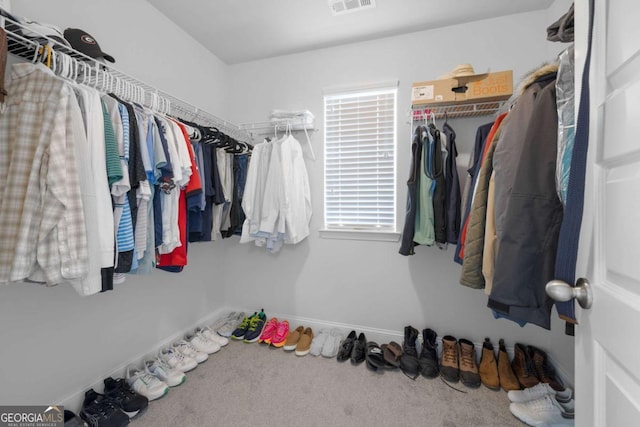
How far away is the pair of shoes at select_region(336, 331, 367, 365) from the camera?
6.16ft

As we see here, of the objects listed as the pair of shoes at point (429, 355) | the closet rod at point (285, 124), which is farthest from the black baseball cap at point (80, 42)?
the pair of shoes at point (429, 355)

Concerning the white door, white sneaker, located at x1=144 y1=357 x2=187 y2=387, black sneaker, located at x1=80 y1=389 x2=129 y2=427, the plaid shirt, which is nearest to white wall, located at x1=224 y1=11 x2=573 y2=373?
white sneaker, located at x1=144 y1=357 x2=187 y2=387

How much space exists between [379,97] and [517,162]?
1.38 m

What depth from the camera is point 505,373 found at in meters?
1.65

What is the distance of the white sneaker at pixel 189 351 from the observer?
72.6 inches

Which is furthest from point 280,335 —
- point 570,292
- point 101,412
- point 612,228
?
point 612,228

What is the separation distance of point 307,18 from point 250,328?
252cm

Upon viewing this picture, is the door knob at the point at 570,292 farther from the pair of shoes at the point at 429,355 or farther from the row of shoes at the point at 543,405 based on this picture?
the pair of shoes at the point at 429,355

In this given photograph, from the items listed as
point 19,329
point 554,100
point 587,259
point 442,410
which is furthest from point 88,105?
point 442,410

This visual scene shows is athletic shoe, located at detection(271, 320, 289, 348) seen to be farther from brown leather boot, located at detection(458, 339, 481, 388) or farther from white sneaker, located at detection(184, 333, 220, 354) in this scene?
brown leather boot, located at detection(458, 339, 481, 388)

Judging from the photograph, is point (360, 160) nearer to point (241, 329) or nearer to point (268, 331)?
point (268, 331)

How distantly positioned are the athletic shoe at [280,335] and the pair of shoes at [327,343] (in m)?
0.25

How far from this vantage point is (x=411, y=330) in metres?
1.98

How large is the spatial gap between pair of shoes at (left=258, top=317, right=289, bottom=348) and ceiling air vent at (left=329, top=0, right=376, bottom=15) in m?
2.49
